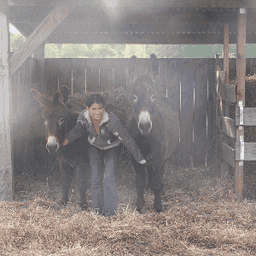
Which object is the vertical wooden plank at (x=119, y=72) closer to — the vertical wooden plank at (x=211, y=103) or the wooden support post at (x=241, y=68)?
the vertical wooden plank at (x=211, y=103)

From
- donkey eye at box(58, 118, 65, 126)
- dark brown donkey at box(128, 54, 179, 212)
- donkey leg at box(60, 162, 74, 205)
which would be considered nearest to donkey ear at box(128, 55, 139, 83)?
dark brown donkey at box(128, 54, 179, 212)

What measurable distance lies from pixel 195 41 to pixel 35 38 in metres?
3.87

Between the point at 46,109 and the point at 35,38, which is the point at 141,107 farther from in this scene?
the point at 35,38

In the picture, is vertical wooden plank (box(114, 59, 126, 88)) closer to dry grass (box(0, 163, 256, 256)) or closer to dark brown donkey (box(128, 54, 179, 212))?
dark brown donkey (box(128, 54, 179, 212))

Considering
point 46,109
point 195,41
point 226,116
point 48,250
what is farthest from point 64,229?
point 195,41

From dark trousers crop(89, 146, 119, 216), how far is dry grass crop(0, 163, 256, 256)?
17 centimetres

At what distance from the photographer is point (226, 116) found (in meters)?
5.41

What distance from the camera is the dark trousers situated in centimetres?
396

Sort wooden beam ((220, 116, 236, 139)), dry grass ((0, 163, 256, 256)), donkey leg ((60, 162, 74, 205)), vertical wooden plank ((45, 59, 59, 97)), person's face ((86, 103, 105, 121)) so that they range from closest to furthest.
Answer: dry grass ((0, 163, 256, 256))
person's face ((86, 103, 105, 121))
donkey leg ((60, 162, 74, 205))
wooden beam ((220, 116, 236, 139))
vertical wooden plank ((45, 59, 59, 97))

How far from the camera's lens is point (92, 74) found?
638cm

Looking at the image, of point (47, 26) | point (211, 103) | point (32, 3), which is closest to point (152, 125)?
point (47, 26)

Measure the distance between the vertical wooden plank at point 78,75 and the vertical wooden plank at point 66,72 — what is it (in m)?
0.07

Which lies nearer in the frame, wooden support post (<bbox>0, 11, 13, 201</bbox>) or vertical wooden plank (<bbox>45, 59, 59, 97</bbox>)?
wooden support post (<bbox>0, 11, 13, 201</bbox>)

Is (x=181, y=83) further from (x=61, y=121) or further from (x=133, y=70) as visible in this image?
(x=61, y=121)
